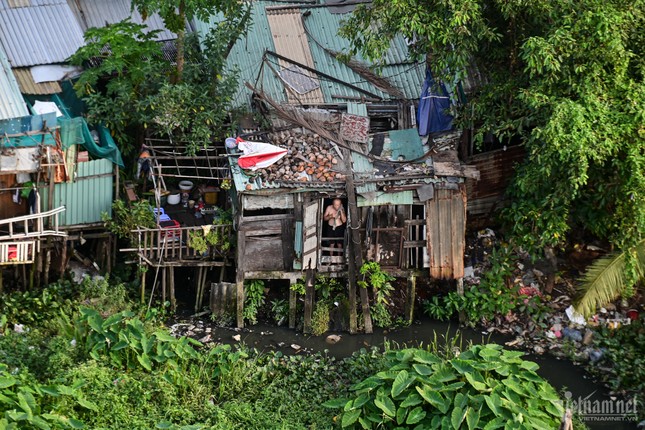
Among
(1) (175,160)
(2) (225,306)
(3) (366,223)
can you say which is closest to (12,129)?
(1) (175,160)

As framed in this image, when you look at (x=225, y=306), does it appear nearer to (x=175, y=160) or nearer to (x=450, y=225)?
(x=175, y=160)

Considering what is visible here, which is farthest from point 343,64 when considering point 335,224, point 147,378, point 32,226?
point 147,378

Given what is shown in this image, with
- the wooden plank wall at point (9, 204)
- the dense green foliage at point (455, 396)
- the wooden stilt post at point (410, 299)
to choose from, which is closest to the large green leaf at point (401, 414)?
the dense green foliage at point (455, 396)

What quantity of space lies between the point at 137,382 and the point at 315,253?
3.95 metres

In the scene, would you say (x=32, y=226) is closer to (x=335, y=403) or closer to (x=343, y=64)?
(x=335, y=403)

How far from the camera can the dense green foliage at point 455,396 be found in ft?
38.1

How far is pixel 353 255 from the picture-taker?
15.1 metres

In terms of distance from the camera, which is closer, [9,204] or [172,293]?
[9,204]

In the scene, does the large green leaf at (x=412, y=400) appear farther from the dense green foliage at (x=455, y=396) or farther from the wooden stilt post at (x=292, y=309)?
the wooden stilt post at (x=292, y=309)

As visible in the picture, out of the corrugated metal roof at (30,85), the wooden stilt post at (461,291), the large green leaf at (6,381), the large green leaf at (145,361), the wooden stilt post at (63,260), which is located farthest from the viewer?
the corrugated metal roof at (30,85)

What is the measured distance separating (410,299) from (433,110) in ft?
10.6

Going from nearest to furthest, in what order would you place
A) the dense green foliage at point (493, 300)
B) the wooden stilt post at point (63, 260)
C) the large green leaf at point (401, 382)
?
the large green leaf at point (401, 382) → the wooden stilt post at point (63, 260) → the dense green foliage at point (493, 300)

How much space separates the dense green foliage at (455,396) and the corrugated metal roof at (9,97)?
6.75m

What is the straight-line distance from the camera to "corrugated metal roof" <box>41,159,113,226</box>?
49.6 feet
